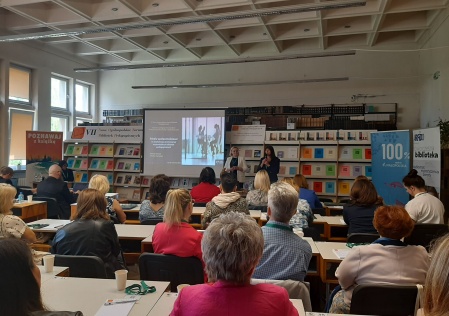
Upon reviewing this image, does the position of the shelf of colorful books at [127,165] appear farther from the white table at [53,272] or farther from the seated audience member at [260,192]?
the white table at [53,272]

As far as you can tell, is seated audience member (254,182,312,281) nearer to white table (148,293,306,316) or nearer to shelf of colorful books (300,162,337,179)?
white table (148,293,306,316)

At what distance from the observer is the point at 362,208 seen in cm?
391

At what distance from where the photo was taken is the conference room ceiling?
21.3ft

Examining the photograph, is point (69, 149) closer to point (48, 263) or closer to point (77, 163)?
point (77, 163)

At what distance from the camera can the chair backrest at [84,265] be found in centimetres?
244

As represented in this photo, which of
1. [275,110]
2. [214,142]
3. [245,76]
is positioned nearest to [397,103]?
[275,110]

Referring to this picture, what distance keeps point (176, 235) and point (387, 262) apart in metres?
1.45

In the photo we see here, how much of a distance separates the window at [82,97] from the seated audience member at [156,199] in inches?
304

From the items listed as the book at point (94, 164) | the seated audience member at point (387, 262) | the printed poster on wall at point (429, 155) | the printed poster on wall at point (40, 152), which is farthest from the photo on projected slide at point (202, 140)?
the seated audience member at point (387, 262)

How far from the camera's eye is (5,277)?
115cm

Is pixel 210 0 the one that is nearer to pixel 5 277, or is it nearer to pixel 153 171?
pixel 153 171

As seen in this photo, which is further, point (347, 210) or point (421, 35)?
point (421, 35)

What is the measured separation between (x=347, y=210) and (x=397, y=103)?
245 inches

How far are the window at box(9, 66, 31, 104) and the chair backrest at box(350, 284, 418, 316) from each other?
9014 millimetres
